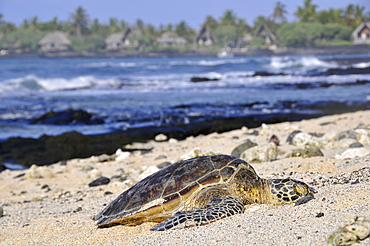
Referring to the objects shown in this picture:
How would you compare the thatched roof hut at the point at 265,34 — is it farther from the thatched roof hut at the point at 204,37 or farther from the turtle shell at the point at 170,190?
the turtle shell at the point at 170,190

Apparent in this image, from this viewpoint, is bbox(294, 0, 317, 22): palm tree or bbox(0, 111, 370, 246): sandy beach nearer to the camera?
bbox(0, 111, 370, 246): sandy beach

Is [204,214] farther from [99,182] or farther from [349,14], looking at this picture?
[349,14]

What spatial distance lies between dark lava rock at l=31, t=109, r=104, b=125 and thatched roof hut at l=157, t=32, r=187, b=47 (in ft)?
354

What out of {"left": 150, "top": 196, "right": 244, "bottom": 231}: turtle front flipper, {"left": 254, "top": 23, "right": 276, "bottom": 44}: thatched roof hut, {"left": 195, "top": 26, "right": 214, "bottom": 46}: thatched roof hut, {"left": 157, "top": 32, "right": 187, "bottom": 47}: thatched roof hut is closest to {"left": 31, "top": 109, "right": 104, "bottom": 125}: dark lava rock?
{"left": 150, "top": 196, "right": 244, "bottom": 231}: turtle front flipper

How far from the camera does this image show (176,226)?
3.30m

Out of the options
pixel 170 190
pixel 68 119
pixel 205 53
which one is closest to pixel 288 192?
pixel 170 190

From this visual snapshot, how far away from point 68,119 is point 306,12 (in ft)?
344

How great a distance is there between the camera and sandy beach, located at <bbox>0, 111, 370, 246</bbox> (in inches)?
113

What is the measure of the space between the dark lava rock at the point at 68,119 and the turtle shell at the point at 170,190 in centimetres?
1016

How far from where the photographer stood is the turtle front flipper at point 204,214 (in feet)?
10.9

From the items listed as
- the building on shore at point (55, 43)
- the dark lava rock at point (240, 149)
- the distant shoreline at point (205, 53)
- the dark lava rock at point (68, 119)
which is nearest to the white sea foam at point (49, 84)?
the dark lava rock at point (68, 119)

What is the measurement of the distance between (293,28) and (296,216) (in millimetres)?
102227

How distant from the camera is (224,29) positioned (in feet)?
389

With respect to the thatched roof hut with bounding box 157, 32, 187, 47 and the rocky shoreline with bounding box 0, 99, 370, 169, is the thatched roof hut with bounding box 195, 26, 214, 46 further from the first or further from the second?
the rocky shoreline with bounding box 0, 99, 370, 169
